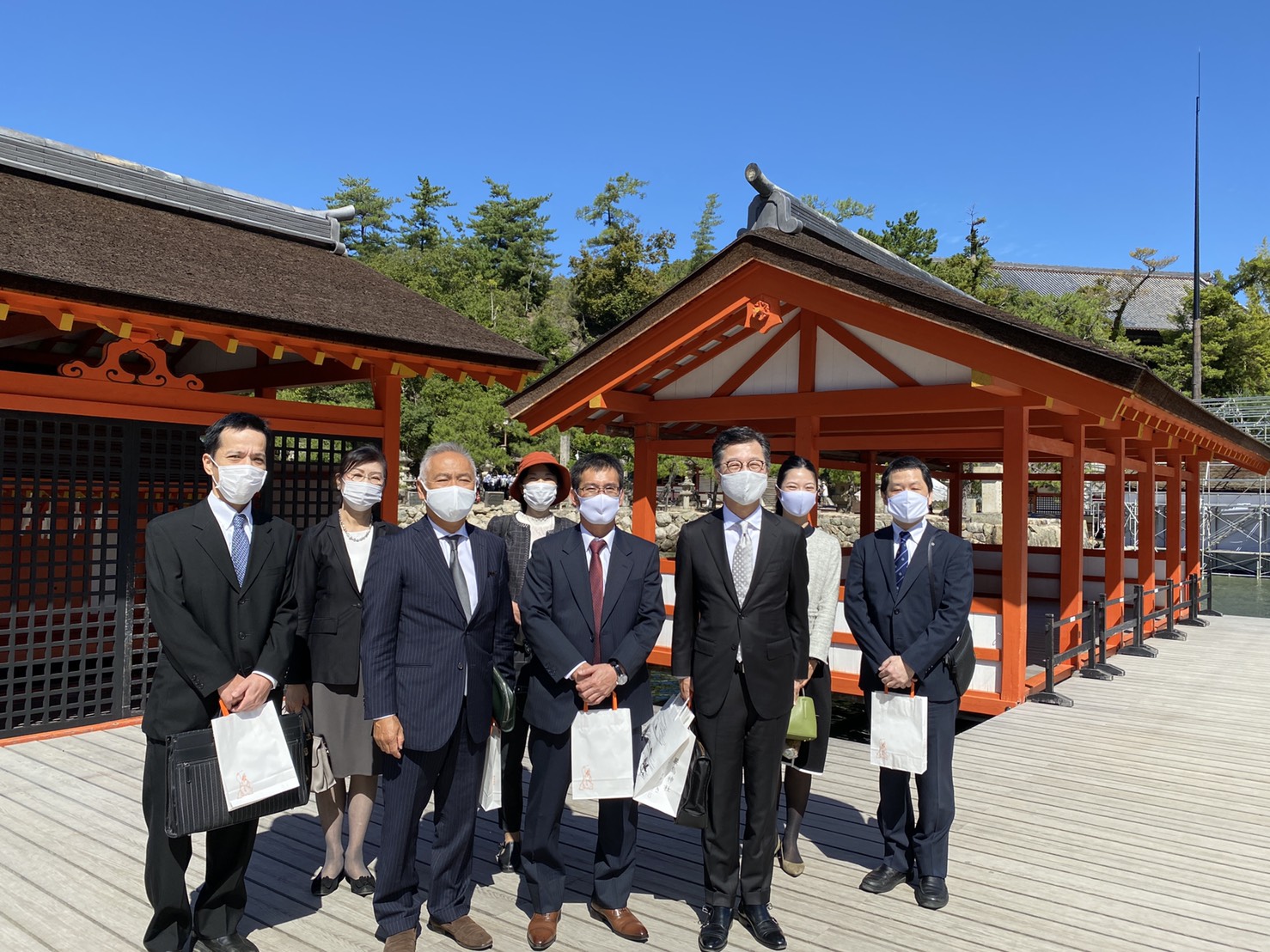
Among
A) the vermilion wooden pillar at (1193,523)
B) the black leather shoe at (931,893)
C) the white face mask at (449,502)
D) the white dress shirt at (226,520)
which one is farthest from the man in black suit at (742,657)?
the vermilion wooden pillar at (1193,523)

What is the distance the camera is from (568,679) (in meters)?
3.43

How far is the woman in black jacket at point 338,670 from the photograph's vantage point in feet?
12.3

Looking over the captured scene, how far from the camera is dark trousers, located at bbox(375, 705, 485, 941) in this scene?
3.22m

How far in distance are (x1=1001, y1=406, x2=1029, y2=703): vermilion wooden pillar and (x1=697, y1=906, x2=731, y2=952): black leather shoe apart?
514 centimetres

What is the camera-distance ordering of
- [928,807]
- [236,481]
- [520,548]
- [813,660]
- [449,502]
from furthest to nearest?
[520,548], [813,660], [928,807], [449,502], [236,481]

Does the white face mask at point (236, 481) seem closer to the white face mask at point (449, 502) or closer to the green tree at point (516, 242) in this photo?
the white face mask at point (449, 502)

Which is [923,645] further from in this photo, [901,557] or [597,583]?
[597,583]

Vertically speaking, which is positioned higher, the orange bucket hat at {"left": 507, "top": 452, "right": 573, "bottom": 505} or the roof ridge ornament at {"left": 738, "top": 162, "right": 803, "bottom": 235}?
the roof ridge ornament at {"left": 738, "top": 162, "right": 803, "bottom": 235}

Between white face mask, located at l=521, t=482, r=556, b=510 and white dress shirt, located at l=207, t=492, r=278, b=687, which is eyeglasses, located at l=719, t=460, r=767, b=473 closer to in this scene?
white face mask, located at l=521, t=482, r=556, b=510

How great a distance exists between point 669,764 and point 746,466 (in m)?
1.20

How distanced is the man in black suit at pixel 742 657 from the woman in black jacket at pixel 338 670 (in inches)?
55.9

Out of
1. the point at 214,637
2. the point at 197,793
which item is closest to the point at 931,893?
the point at 197,793

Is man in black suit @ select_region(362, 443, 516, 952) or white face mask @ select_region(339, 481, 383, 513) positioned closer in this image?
man in black suit @ select_region(362, 443, 516, 952)

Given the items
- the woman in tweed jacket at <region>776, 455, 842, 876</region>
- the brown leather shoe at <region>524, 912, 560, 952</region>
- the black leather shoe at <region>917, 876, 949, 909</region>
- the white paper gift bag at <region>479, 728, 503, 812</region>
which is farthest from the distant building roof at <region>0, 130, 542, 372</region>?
the black leather shoe at <region>917, 876, 949, 909</region>
